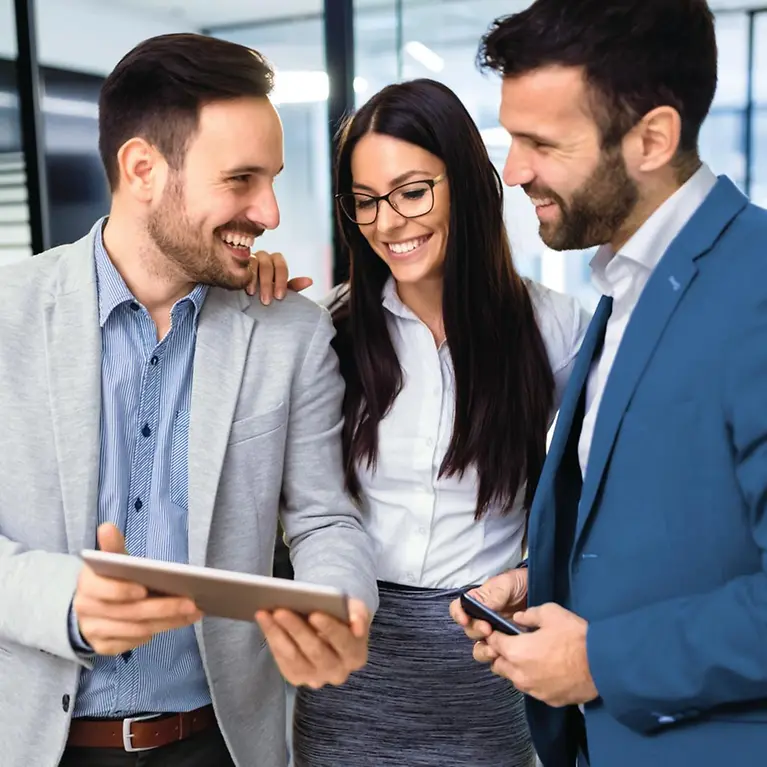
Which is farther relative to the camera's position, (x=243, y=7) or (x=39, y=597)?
(x=243, y=7)

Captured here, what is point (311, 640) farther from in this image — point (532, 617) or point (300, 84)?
point (300, 84)

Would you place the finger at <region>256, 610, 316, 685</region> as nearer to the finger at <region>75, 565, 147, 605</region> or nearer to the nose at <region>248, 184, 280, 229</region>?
the finger at <region>75, 565, 147, 605</region>

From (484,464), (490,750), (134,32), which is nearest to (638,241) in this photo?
(484,464)

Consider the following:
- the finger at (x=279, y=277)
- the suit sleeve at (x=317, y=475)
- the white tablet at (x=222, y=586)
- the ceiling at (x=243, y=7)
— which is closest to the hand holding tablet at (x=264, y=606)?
the white tablet at (x=222, y=586)

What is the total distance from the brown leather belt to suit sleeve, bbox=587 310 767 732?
A: 0.70 metres

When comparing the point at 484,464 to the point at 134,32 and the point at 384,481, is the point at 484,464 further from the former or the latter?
the point at 134,32

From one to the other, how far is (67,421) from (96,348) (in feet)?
0.43

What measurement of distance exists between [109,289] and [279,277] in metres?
0.32

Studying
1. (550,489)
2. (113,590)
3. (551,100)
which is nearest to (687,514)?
(550,489)

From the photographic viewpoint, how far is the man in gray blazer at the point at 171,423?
1.36 meters

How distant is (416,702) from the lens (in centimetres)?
176

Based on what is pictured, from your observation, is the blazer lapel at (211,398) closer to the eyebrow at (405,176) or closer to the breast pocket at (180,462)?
the breast pocket at (180,462)

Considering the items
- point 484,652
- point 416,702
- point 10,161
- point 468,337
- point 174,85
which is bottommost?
point 416,702

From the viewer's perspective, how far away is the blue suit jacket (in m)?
1.04
